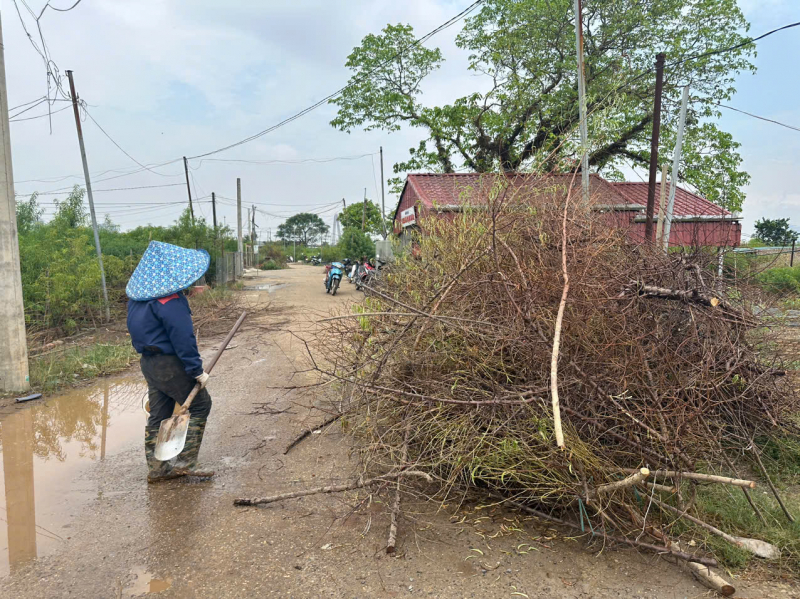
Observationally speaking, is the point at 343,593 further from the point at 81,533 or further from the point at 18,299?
the point at 18,299

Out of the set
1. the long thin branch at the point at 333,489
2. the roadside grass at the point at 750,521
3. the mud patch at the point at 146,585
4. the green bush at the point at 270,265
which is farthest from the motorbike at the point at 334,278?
the green bush at the point at 270,265

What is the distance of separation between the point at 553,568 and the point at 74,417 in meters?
4.90

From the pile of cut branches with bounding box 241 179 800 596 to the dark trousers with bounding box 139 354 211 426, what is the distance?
1.13 meters

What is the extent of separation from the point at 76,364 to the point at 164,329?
14.3 feet

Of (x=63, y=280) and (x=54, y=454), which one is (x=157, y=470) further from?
(x=63, y=280)

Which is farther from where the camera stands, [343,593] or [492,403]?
[492,403]

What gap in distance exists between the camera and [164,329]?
3.76m

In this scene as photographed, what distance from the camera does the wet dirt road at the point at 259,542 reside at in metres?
2.54

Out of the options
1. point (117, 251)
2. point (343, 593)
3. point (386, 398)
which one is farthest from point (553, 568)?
point (117, 251)

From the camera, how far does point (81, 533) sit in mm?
3096

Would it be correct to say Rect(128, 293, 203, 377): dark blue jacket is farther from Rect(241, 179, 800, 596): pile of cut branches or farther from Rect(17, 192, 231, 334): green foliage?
Rect(17, 192, 231, 334): green foliage

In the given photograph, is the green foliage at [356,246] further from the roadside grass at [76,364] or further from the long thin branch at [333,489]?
the long thin branch at [333,489]

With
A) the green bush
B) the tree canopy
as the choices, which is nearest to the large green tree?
the green bush

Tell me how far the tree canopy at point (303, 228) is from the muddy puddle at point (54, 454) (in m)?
88.5
